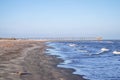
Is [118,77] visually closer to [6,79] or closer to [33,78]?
[33,78]

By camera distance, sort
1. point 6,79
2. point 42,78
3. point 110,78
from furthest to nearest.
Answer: point 110,78
point 42,78
point 6,79

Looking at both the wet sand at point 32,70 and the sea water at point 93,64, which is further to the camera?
the sea water at point 93,64

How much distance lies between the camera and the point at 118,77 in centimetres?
1822

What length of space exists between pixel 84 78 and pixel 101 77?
4.90 feet

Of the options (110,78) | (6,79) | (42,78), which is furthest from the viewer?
(110,78)

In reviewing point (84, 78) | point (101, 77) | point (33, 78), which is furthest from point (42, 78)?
point (101, 77)

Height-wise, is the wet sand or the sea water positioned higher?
the wet sand

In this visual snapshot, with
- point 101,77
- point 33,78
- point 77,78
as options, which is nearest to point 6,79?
point 33,78

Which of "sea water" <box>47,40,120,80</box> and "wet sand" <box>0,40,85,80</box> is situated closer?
→ "wet sand" <box>0,40,85,80</box>

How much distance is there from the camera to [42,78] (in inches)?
643

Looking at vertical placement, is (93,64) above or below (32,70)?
below

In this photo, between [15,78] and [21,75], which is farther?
[21,75]

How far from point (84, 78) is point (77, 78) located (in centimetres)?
53

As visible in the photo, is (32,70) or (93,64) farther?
(93,64)
